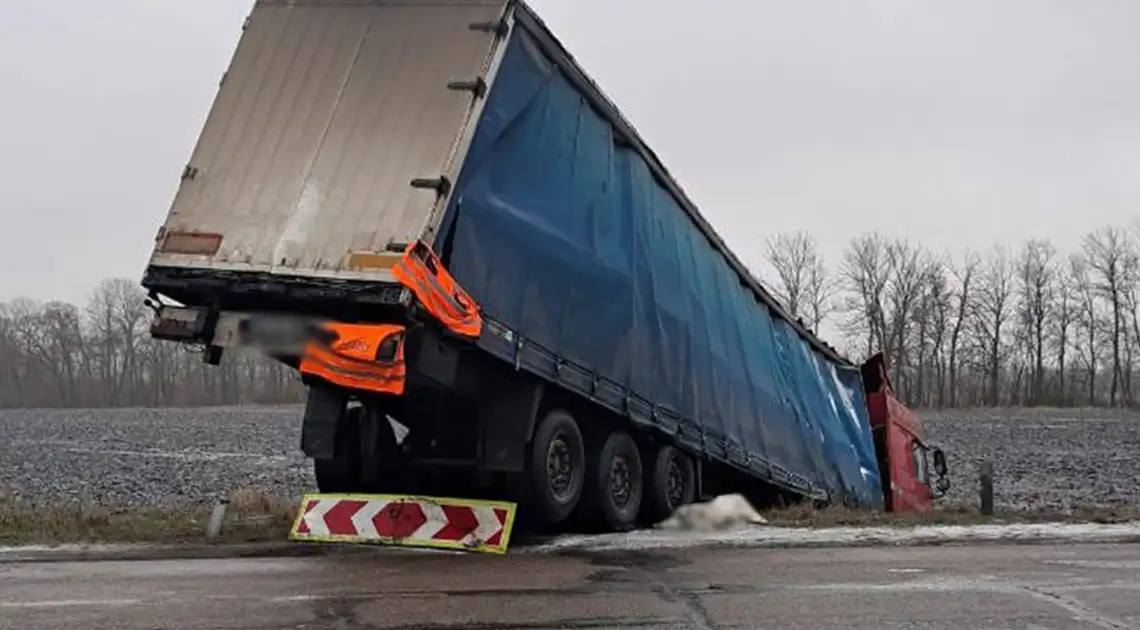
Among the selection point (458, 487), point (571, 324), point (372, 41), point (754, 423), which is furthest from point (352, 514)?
point (754, 423)

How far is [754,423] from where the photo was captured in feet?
43.9

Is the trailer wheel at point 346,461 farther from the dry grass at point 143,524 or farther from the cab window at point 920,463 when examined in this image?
the cab window at point 920,463

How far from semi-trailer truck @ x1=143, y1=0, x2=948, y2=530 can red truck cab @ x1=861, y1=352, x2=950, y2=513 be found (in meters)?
6.60

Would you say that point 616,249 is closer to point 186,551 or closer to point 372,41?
point 372,41

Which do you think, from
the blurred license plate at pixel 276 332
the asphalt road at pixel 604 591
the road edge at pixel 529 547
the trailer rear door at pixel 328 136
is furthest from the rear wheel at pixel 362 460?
the trailer rear door at pixel 328 136

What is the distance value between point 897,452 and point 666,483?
7.54 m

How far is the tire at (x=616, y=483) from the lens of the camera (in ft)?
34.2

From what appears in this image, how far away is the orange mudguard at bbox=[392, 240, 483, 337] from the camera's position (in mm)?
7676

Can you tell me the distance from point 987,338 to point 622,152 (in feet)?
223

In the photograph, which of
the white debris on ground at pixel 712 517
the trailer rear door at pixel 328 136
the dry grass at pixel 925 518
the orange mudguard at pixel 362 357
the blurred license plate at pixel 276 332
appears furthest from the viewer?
the white debris on ground at pixel 712 517

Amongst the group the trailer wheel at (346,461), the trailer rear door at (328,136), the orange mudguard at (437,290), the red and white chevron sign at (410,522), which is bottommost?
the red and white chevron sign at (410,522)

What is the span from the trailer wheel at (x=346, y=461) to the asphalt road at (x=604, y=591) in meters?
1.41

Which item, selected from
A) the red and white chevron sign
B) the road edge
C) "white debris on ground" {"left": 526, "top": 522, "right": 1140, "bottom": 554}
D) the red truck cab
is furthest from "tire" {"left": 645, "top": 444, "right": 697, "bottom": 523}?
the red truck cab

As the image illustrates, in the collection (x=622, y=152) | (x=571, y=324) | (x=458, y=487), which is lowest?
(x=458, y=487)
